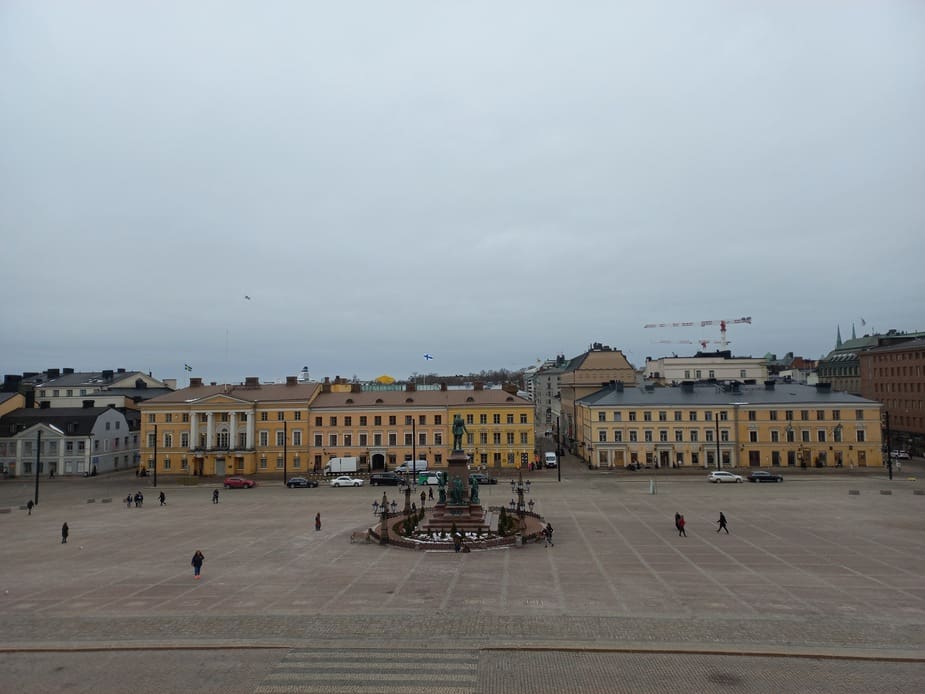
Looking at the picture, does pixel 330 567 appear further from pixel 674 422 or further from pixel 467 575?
pixel 674 422

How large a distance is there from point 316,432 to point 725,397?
1906 inches

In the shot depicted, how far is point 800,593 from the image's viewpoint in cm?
2142

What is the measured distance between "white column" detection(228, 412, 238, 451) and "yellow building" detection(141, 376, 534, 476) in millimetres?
112

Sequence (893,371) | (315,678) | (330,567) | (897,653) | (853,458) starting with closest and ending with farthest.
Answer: (315,678) → (897,653) → (330,567) → (853,458) → (893,371)

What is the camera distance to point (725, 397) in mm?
69500

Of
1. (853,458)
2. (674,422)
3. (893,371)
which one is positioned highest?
(893,371)

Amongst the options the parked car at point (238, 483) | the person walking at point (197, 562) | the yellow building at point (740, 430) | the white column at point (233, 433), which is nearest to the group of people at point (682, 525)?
the person walking at point (197, 562)

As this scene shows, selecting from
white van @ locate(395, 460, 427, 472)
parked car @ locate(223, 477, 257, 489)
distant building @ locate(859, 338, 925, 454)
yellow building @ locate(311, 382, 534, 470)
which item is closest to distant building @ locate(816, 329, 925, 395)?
distant building @ locate(859, 338, 925, 454)

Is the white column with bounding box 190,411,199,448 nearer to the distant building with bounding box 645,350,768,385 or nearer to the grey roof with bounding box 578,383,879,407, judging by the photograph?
the grey roof with bounding box 578,383,879,407

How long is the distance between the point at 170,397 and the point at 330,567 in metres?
53.7

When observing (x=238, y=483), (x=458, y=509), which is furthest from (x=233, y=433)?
(x=458, y=509)

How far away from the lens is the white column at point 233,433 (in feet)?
224

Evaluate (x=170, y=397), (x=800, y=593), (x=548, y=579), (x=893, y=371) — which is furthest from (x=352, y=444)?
(x=893, y=371)

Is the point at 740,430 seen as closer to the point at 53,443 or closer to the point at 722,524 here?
the point at 722,524
